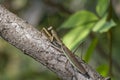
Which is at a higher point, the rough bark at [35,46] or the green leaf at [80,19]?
the green leaf at [80,19]

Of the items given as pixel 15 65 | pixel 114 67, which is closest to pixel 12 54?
pixel 15 65

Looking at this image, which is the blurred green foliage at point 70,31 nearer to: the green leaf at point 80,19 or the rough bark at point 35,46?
the green leaf at point 80,19

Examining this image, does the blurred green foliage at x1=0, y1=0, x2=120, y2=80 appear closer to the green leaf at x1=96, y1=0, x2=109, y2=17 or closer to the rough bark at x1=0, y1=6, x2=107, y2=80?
the green leaf at x1=96, y1=0, x2=109, y2=17

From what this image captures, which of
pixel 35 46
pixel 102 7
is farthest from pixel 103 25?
pixel 35 46

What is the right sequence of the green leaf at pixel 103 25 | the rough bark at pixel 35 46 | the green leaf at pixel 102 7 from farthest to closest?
the green leaf at pixel 102 7 < the green leaf at pixel 103 25 < the rough bark at pixel 35 46

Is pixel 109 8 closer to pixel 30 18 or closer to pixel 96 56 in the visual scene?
pixel 30 18

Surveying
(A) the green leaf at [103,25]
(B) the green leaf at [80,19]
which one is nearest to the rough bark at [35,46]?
(A) the green leaf at [103,25]

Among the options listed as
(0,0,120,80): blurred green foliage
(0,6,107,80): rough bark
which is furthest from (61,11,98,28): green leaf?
(0,6,107,80): rough bark
